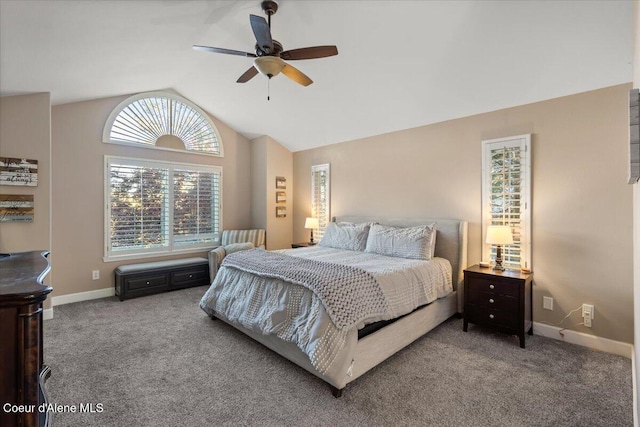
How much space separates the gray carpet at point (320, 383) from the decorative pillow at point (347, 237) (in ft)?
5.00

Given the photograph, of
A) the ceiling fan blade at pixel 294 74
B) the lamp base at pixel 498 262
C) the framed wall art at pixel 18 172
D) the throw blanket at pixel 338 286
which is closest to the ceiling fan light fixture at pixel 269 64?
the ceiling fan blade at pixel 294 74

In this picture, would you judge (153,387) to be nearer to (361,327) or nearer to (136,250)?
(361,327)

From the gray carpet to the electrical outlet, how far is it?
269 mm

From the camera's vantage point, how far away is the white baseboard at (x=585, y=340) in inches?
108

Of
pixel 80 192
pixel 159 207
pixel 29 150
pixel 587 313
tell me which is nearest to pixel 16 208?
pixel 29 150

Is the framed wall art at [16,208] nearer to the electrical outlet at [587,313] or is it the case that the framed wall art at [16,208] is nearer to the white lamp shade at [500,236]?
the white lamp shade at [500,236]

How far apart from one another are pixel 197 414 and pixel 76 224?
373 centimetres

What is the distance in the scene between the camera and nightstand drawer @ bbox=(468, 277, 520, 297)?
2.97 m

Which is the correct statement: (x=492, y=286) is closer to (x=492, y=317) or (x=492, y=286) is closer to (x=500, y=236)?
(x=492, y=317)

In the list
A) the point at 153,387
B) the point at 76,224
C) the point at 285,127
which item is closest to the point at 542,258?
the point at 153,387

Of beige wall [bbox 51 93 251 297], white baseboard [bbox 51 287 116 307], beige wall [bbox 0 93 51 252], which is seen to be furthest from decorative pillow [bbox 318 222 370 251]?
beige wall [bbox 0 93 51 252]

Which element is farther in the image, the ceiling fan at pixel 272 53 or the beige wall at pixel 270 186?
the beige wall at pixel 270 186

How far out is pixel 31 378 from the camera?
3.76 ft

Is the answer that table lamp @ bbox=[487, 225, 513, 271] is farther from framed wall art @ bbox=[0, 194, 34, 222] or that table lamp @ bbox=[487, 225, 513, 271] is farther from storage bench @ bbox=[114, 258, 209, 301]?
framed wall art @ bbox=[0, 194, 34, 222]
